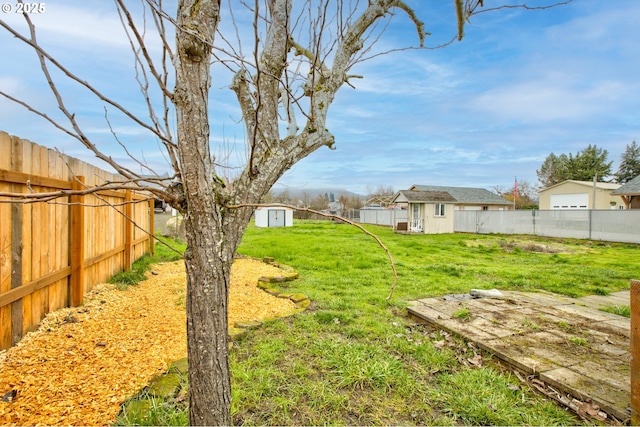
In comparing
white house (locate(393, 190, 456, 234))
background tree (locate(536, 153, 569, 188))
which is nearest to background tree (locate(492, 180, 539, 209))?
background tree (locate(536, 153, 569, 188))

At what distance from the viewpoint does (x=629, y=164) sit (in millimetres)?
32625

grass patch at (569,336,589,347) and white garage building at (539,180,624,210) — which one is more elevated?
white garage building at (539,180,624,210)

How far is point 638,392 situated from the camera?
188 centimetres

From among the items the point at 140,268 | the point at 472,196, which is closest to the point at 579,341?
the point at 140,268

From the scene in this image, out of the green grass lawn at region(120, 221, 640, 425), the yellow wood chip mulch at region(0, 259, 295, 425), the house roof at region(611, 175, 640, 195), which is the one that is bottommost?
the green grass lawn at region(120, 221, 640, 425)

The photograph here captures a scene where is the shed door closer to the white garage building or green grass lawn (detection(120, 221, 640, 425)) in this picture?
green grass lawn (detection(120, 221, 640, 425))

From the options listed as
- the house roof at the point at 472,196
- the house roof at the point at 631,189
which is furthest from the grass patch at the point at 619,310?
the house roof at the point at 472,196

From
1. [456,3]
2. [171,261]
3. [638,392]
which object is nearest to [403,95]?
[456,3]

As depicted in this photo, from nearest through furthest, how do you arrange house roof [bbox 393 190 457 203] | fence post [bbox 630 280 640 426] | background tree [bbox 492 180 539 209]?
fence post [bbox 630 280 640 426], house roof [bbox 393 190 457 203], background tree [bbox 492 180 539 209]

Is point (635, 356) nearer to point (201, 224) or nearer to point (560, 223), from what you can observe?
point (201, 224)

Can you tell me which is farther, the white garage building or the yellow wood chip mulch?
the white garage building

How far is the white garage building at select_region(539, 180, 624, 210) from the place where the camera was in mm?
23641

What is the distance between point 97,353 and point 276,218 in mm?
17104

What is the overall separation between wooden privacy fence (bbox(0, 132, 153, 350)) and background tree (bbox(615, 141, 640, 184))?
45559 millimetres
